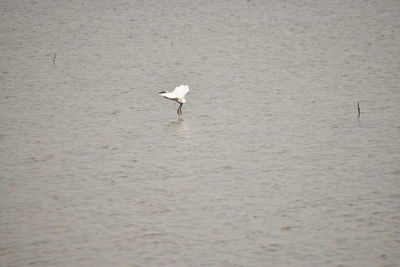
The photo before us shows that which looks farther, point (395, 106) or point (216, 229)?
→ point (395, 106)

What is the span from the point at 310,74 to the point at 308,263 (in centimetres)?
833

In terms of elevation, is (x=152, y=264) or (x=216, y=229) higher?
(x=216, y=229)

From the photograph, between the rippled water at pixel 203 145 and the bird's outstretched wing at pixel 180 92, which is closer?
the rippled water at pixel 203 145

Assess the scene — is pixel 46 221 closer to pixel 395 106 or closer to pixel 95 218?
pixel 95 218

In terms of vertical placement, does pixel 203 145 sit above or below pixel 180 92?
below

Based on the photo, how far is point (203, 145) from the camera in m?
10.7

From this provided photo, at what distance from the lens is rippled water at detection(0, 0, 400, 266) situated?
744 centimetres

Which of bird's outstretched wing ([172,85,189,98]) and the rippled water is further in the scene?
bird's outstretched wing ([172,85,189,98])

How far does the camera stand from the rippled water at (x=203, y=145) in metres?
7.44

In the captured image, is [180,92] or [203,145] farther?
[180,92]

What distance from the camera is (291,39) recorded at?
58.7ft

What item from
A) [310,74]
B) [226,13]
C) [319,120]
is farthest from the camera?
[226,13]

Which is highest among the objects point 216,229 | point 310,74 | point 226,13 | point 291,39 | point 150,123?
point 226,13

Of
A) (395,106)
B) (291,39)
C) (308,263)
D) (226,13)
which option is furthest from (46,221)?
(226,13)
